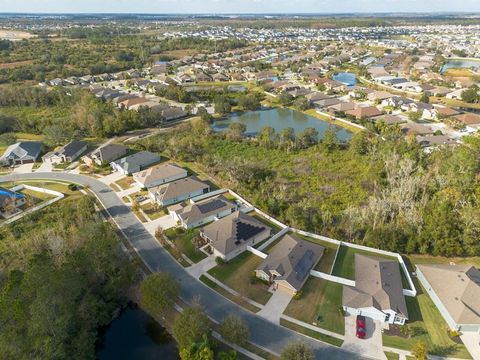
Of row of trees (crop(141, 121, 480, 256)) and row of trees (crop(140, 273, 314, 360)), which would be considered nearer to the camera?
row of trees (crop(140, 273, 314, 360))

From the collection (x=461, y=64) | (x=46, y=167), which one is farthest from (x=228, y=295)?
(x=461, y=64)

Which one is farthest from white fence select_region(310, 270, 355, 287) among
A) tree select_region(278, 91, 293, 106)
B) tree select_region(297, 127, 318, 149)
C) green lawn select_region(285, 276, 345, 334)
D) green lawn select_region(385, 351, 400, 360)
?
tree select_region(278, 91, 293, 106)

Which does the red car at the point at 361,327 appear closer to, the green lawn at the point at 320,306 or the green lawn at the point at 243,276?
the green lawn at the point at 320,306

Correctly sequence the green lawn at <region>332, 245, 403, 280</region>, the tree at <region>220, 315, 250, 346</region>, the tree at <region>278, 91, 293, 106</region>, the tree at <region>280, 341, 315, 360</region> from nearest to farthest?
the tree at <region>280, 341, 315, 360</region> → the tree at <region>220, 315, 250, 346</region> → the green lawn at <region>332, 245, 403, 280</region> → the tree at <region>278, 91, 293, 106</region>

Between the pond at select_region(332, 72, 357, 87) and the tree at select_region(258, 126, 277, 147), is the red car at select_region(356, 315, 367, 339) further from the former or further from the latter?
the pond at select_region(332, 72, 357, 87)

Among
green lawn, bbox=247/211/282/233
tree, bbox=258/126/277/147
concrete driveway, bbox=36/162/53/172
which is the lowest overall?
concrete driveway, bbox=36/162/53/172

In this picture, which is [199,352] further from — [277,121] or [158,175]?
[277,121]

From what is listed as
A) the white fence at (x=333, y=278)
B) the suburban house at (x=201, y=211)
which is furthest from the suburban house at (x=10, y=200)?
the white fence at (x=333, y=278)
